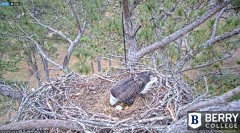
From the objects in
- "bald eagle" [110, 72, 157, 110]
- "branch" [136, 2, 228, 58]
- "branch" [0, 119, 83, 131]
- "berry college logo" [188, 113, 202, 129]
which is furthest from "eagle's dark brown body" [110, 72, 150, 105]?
"berry college logo" [188, 113, 202, 129]

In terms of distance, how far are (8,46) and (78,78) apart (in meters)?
5.92

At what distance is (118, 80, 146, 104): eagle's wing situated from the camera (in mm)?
2783

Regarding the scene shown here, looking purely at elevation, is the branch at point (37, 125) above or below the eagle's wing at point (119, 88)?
below

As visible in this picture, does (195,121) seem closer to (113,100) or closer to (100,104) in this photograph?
(113,100)

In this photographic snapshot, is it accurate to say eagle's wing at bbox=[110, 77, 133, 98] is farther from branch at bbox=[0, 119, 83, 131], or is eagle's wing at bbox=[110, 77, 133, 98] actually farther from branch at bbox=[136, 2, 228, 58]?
branch at bbox=[136, 2, 228, 58]

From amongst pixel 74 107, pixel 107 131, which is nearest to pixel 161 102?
pixel 107 131

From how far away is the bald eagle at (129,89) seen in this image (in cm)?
277

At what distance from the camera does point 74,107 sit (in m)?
2.73

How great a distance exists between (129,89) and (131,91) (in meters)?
0.03

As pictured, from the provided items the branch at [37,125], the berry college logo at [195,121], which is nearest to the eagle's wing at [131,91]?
the branch at [37,125]

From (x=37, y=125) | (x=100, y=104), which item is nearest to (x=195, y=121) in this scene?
(x=37, y=125)

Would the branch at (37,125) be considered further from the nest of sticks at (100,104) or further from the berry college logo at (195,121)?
the berry college logo at (195,121)

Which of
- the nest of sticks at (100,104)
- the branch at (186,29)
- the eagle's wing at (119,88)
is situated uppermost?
the branch at (186,29)

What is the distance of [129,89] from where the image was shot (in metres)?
2.85
